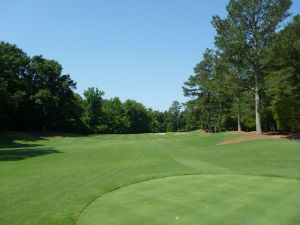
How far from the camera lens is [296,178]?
12.8m

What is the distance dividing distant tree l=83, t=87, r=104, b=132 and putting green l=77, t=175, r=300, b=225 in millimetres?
83266

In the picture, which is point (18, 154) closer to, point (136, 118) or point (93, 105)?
point (93, 105)

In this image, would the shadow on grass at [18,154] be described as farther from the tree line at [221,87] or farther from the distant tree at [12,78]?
the distant tree at [12,78]

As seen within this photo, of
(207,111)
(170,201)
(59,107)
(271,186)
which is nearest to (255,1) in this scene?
(271,186)

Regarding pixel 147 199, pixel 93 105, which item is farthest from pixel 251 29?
pixel 93 105

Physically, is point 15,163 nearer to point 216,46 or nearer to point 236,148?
point 236,148

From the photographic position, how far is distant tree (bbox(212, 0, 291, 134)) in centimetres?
3406

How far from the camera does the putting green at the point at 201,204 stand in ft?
24.6

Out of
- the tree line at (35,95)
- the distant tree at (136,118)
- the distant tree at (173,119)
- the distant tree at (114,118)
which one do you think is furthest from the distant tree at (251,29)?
the distant tree at (173,119)

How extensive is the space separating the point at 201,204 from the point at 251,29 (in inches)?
1183

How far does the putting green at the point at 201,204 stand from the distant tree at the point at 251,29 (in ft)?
83.0

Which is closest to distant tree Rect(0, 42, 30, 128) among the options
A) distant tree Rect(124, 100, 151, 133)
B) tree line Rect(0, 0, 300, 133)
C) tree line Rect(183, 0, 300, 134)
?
tree line Rect(0, 0, 300, 133)

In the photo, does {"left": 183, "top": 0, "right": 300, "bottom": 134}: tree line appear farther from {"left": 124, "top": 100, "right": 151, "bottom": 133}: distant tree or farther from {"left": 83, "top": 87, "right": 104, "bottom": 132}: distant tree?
{"left": 124, "top": 100, "right": 151, "bottom": 133}: distant tree

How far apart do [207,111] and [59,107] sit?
3039 cm
